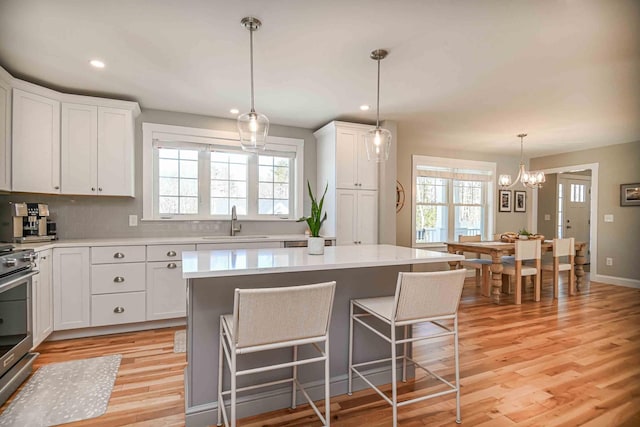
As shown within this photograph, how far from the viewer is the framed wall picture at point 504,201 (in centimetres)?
654

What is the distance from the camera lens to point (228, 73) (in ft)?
9.22

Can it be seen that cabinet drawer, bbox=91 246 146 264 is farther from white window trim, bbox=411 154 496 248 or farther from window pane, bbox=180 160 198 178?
white window trim, bbox=411 154 496 248

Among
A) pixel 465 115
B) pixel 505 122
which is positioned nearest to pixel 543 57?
pixel 465 115

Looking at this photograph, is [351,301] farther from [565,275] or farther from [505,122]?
[565,275]

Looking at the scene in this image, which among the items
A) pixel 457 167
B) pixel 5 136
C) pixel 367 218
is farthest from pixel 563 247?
pixel 5 136

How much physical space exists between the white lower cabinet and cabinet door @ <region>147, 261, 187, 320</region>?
2.51 feet

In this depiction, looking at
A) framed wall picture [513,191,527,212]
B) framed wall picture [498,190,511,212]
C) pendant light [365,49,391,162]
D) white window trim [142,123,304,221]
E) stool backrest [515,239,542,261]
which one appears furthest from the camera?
framed wall picture [513,191,527,212]

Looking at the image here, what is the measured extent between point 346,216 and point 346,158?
28.4 inches

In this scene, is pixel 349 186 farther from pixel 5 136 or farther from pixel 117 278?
pixel 5 136

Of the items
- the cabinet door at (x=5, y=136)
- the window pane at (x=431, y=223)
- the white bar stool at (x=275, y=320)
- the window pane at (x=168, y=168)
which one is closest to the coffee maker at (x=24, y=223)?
the cabinet door at (x=5, y=136)

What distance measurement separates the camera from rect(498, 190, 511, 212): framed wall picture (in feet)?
21.4

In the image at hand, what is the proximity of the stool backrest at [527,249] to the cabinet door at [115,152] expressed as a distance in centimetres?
471

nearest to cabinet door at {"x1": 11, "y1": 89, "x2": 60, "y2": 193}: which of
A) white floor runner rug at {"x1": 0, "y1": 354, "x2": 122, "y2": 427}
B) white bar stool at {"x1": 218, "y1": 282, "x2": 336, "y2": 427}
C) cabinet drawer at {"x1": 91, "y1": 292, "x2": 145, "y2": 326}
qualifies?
cabinet drawer at {"x1": 91, "y1": 292, "x2": 145, "y2": 326}

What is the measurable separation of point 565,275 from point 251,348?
23.4 ft
